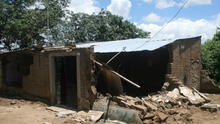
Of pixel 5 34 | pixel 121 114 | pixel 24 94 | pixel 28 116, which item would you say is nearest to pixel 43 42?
pixel 5 34

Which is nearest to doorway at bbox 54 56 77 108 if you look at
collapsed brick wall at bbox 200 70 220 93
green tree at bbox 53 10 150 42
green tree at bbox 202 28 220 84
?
→ collapsed brick wall at bbox 200 70 220 93

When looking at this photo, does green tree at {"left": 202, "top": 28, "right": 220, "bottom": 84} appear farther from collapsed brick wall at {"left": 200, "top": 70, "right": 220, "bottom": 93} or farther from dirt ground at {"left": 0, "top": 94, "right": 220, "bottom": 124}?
dirt ground at {"left": 0, "top": 94, "right": 220, "bottom": 124}

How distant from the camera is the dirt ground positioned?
9.41 metres

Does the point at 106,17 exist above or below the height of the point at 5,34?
above

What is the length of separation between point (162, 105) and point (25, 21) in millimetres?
12944

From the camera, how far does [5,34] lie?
19.6 m

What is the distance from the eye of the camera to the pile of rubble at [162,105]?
9039 millimetres

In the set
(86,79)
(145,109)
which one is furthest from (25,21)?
(145,109)

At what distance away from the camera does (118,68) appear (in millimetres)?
13531

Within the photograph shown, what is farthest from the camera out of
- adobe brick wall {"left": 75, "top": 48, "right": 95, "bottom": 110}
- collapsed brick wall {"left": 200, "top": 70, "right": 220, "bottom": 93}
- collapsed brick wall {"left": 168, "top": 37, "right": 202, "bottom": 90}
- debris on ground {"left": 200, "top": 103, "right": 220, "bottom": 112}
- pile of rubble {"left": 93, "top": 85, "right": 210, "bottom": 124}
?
collapsed brick wall {"left": 200, "top": 70, "right": 220, "bottom": 93}

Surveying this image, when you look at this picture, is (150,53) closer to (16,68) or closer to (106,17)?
Result: (16,68)

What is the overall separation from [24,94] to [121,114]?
22.9ft

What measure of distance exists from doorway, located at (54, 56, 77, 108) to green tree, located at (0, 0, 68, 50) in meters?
7.44

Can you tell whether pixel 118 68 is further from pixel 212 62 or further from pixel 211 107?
pixel 212 62
